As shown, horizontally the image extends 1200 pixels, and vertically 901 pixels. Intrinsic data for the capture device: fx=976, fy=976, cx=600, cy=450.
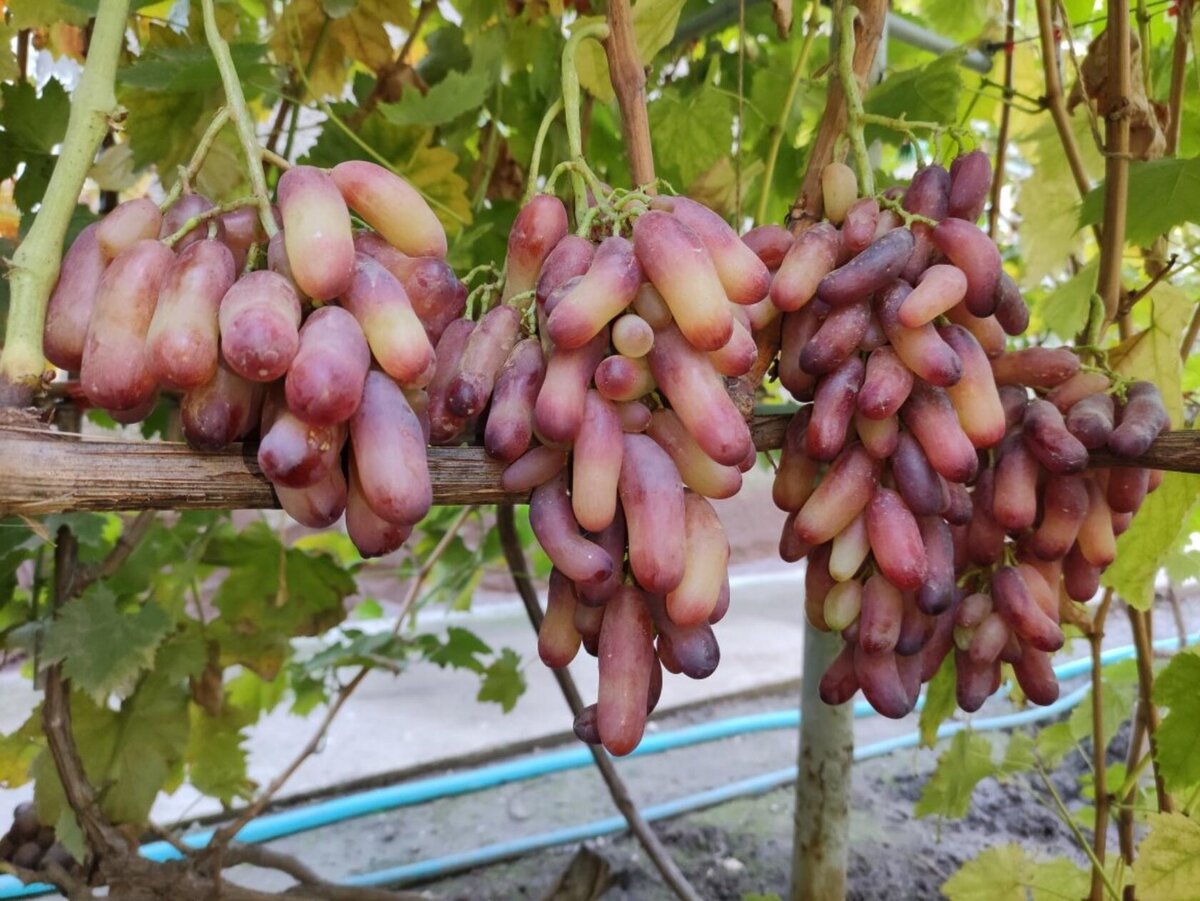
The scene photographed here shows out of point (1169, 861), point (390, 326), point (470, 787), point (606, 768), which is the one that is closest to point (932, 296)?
point (390, 326)

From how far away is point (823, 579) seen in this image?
0.71 metres

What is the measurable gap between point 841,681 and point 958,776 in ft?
2.63

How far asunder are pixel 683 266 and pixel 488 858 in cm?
152

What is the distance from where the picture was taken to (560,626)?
591 millimetres

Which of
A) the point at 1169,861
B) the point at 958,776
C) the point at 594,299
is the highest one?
the point at 594,299

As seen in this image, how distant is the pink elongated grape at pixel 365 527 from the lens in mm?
501

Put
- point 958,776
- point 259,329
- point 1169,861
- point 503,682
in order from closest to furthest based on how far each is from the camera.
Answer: point 259,329 → point 1169,861 → point 958,776 → point 503,682

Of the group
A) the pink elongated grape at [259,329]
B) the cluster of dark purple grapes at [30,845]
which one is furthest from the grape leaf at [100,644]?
the pink elongated grape at [259,329]

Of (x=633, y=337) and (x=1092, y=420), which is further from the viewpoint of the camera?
(x=1092, y=420)

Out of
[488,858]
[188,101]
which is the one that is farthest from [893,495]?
[488,858]

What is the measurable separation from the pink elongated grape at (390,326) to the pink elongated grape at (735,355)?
157 mm

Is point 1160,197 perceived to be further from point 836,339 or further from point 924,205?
point 836,339

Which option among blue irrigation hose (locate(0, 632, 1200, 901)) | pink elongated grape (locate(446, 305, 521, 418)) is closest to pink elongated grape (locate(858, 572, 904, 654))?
pink elongated grape (locate(446, 305, 521, 418))

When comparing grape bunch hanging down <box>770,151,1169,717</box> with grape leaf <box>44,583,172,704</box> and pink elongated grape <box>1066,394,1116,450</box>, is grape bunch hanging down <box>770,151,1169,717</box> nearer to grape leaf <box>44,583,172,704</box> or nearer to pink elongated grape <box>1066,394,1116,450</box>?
pink elongated grape <box>1066,394,1116,450</box>
